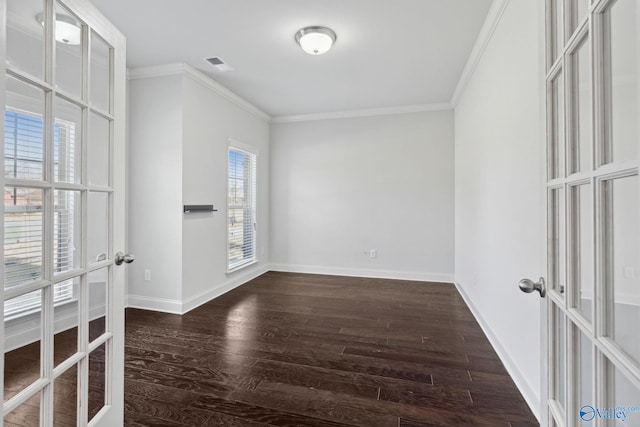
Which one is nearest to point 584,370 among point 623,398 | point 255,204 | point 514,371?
point 623,398

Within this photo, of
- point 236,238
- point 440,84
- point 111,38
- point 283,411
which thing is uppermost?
point 440,84

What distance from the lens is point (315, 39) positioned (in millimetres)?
2590

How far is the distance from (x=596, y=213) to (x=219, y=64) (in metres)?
3.44

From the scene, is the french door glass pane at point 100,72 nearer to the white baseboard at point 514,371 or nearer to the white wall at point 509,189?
the white wall at point 509,189

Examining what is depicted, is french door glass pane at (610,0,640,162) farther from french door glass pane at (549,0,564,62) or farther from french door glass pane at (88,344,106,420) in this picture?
french door glass pane at (88,344,106,420)

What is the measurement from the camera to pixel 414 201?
181 inches

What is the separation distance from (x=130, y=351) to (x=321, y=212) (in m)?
3.26

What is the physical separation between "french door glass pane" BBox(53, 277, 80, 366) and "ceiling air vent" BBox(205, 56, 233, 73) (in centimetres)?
268

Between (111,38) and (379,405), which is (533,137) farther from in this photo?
Result: (111,38)

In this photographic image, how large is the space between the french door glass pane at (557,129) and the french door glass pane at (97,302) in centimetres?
177

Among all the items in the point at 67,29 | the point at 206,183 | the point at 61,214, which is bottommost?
the point at 61,214

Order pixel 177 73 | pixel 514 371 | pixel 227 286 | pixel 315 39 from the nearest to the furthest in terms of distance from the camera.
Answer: pixel 514 371 < pixel 315 39 < pixel 177 73 < pixel 227 286

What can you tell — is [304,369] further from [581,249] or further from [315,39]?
[315,39]

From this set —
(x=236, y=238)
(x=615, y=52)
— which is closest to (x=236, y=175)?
(x=236, y=238)
